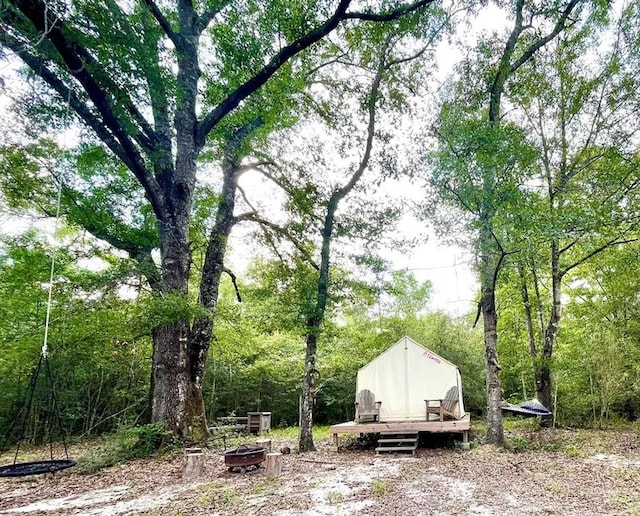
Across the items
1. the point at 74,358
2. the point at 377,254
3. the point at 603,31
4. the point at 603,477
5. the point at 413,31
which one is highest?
the point at 603,31

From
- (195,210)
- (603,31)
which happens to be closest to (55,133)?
(195,210)

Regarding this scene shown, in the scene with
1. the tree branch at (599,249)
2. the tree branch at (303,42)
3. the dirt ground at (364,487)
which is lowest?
the dirt ground at (364,487)

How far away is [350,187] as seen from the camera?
844 centimetres

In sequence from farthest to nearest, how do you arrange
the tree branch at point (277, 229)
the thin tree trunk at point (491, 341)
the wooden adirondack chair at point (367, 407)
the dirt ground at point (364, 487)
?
the tree branch at point (277, 229)
the wooden adirondack chair at point (367, 407)
the thin tree trunk at point (491, 341)
the dirt ground at point (364, 487)

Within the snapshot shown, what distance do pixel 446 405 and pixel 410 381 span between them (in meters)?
0.92

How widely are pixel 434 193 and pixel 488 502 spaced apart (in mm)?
5278

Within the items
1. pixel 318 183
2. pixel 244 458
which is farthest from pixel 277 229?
pixel 244 458

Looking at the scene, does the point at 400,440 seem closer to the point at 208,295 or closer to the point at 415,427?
the point at 415,427

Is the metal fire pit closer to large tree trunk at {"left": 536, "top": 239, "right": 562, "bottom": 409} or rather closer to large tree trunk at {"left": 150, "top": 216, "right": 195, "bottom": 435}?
large tree trunk at {"left": 150, "top": 216, "right": 195, "bottom": 435}

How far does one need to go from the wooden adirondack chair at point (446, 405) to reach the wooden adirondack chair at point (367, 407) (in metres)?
1.15

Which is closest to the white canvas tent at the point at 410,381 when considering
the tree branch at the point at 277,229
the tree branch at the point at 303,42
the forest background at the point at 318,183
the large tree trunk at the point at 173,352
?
the forest background at the point at 318,183

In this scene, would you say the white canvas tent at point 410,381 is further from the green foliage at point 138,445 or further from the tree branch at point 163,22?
the tree branch at point 163,22

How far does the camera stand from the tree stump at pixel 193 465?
5227 mm

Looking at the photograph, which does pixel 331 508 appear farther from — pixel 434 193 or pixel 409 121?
pixel 409 121
